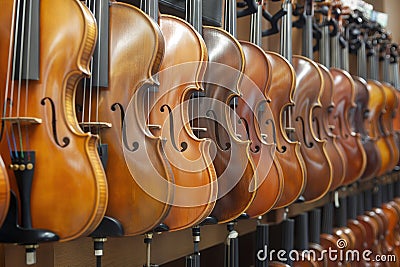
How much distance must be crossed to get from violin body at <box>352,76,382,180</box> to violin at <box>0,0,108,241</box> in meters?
2.27

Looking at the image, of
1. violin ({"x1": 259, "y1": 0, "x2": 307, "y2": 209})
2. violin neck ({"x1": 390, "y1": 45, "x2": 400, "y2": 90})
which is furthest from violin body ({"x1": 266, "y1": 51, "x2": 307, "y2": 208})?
violin neck ({"x1": 390, "y1": 45, "x2": 400, "y2": 90})

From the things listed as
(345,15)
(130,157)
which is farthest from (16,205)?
(345,15)

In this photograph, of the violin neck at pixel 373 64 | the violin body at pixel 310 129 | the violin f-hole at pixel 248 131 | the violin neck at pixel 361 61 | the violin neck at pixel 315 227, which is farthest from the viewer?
the violin neck at pixel 373 64

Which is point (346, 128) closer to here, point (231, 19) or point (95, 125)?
point (231, 19)

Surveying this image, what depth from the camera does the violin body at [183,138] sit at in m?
1.56

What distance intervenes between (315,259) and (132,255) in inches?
48.9

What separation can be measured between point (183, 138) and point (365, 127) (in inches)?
84.0

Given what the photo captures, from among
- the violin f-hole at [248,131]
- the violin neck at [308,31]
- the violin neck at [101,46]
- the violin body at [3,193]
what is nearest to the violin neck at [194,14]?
the violin f-hole at [248,131]

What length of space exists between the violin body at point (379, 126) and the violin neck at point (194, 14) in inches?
79.8

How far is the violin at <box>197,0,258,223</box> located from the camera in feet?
6.12

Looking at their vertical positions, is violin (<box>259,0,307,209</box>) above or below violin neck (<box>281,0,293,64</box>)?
below

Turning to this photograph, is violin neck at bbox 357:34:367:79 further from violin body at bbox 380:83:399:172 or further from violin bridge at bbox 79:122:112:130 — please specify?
violin bridge at bbox 79:122:112:130

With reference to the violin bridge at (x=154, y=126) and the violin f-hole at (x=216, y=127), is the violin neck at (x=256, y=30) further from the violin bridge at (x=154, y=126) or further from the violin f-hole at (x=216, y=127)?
the violin bridge at (x=154, y=126)

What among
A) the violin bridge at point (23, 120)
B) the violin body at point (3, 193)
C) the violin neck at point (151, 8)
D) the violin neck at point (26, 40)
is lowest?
the violin body at point (3, 193)
